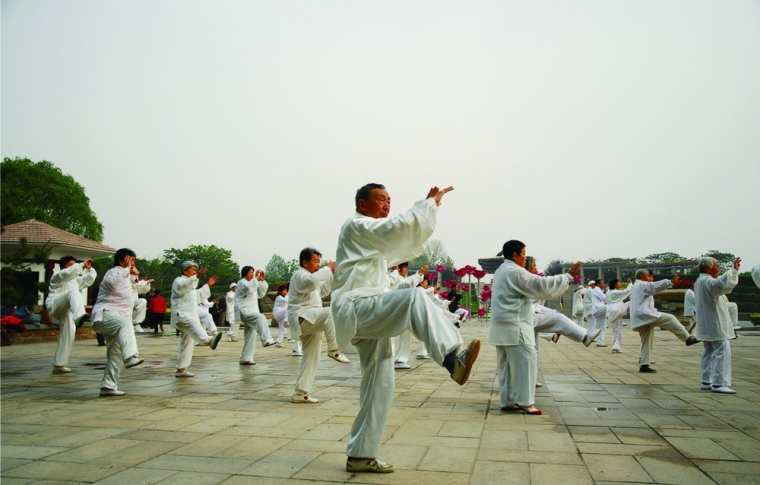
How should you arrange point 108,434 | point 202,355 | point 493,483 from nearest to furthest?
point 493,483
point 108,434
point 202,355

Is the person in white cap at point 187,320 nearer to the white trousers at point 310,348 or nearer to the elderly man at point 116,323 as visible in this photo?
the elderly man at point 116,323

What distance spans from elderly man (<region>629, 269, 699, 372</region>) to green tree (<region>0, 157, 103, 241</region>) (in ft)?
123

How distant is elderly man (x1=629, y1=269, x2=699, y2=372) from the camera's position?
1000cm

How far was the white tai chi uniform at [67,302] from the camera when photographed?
975 cm

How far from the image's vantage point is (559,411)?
6.22 m

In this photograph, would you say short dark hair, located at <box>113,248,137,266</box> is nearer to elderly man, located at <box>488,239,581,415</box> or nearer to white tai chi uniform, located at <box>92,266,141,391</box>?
white tai chi uniform, located at <box>92,266,141,391</box>

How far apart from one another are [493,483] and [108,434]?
3559 mm

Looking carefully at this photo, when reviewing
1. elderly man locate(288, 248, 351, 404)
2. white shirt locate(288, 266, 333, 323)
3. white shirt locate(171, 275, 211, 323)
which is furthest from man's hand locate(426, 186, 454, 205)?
white shirt locate(171, 275, 211, 323)

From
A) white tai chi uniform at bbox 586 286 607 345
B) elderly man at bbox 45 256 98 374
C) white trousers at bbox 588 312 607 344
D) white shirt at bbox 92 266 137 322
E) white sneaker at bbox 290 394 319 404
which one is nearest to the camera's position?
white sneaker at bbox 290 394 319 404

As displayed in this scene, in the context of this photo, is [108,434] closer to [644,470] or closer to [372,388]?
[372,388]

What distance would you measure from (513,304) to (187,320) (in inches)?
237

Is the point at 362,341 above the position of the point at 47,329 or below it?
above

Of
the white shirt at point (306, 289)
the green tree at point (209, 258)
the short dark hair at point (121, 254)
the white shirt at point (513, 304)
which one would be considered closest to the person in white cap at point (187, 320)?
the short dark hair at point (121, 254)

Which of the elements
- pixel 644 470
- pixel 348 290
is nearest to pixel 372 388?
pixel 348 290
